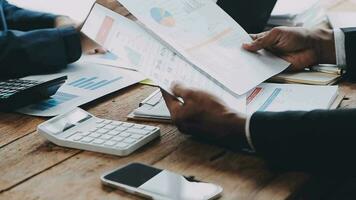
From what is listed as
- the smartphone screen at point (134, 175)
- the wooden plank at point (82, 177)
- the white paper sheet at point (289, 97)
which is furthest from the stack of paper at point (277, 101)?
the smartphone screen at point (134, 175)

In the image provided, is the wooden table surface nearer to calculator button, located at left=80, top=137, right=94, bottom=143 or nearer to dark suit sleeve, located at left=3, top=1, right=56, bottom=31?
calculator button, located at left=80, top=137, right=94, bottom=143

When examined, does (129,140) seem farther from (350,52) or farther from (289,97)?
(350,52)

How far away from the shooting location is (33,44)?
1.30m

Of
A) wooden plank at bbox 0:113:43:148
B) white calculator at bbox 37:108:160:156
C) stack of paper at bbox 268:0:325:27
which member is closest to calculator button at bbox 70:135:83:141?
white calculator at bbox 37:108:160:156

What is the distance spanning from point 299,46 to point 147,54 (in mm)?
411

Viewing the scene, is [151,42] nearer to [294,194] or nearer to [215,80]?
[215,80]

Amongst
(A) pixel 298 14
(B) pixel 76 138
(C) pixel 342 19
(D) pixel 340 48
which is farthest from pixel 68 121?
(C) pixel 342 19

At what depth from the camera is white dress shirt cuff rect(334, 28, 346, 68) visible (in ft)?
3.89

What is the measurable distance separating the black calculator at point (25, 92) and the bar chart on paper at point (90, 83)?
3.8 inches

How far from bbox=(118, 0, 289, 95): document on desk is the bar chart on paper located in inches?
8.2

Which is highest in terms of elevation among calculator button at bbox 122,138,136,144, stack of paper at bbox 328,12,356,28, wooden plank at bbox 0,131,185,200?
stack of paper at bbox 328,12,356,28

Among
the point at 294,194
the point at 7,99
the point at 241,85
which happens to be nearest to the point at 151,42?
the point at 241,85

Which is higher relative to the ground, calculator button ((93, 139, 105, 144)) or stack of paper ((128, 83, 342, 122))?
stack of paper ((128, 83, 342, 122))

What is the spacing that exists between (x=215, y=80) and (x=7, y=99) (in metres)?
0.40
